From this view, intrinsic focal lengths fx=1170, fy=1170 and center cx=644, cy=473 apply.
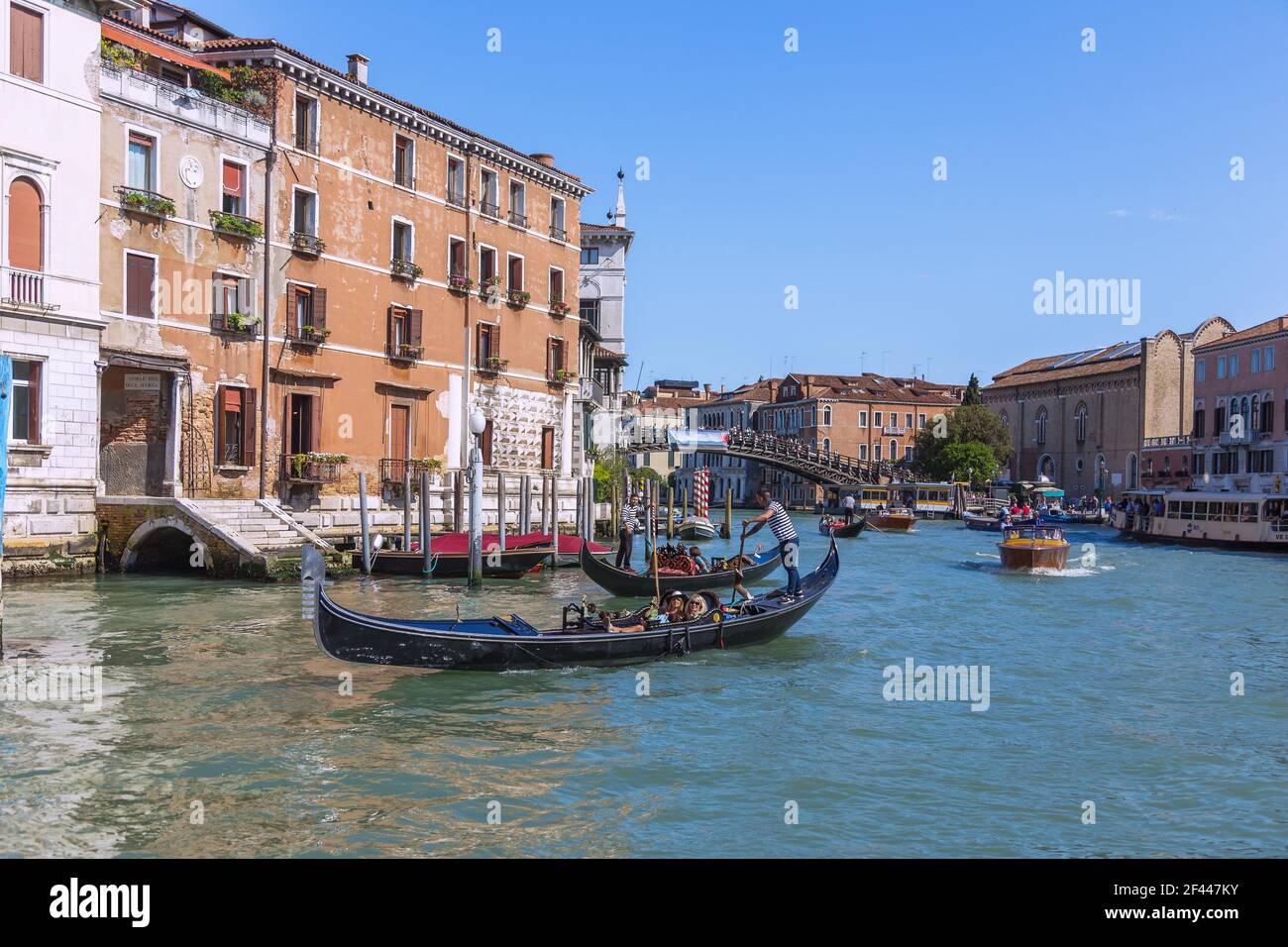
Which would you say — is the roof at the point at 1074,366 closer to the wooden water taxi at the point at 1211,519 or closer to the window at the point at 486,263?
the wooden water taxi at the point at 1211,519

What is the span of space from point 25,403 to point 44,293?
1459mm

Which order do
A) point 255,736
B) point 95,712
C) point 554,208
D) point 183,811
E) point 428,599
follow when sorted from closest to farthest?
point 183,811
point 255,736
point 95,712
point 428,599
point 554,208

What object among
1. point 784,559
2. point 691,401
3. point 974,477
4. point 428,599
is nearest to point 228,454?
point 428,599

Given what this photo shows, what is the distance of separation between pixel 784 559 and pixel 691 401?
69289 mm

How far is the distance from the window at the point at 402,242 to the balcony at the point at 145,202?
520 cm

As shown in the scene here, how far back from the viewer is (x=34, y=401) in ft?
50.4

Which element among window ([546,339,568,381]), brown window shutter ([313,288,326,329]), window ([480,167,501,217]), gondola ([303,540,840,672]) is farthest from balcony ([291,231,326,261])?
gondola ([303,540,840,672])

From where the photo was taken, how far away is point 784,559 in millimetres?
12742

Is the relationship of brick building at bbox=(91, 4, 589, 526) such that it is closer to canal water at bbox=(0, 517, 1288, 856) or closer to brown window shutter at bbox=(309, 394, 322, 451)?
brown window shutter at bbox=(309, 394, 322, 451)

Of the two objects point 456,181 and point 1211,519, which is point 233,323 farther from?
point 1211,519

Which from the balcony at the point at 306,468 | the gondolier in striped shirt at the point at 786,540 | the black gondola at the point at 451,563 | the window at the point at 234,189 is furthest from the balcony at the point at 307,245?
the gondolier in striped shirt at the point at 786,540

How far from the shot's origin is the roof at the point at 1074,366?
5125 centimetres
